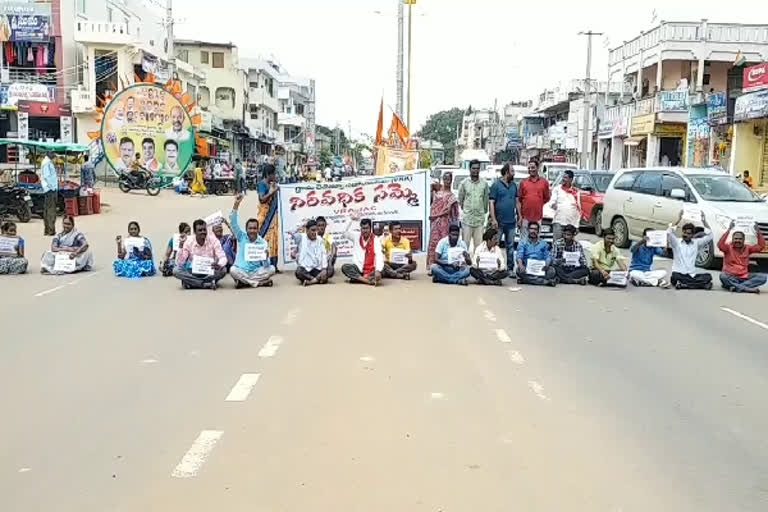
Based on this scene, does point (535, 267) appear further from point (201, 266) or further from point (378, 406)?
point (378, 406)

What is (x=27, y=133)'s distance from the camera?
136 feet

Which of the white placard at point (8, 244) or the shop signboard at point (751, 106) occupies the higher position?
the shop signboard at point (751, 106)

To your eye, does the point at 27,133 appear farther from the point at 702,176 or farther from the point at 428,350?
the point at 428,350

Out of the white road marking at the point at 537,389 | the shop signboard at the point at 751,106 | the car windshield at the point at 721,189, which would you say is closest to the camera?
the white road marking at the point at 537,389

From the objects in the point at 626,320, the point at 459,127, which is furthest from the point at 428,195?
the point at 459,127

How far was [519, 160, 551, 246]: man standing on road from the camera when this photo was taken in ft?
45.0

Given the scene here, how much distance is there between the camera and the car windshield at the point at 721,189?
51.6 ft

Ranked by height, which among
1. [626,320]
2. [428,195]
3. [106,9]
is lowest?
[626,320]

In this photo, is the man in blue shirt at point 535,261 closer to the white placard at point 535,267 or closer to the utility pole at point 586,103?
the white placard at point 535,267

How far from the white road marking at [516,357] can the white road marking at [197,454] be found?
3.16 m

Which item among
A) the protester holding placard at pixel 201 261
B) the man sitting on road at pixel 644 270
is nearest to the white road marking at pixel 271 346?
the protester holding placard at pixel 201 261

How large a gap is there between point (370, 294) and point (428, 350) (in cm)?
369

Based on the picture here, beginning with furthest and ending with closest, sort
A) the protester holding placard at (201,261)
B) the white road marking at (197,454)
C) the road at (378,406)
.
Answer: the protester holding placard at (201,261) → the white road marking at (197,454) → the road at (378,406)

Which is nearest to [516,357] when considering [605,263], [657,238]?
[605,263]
